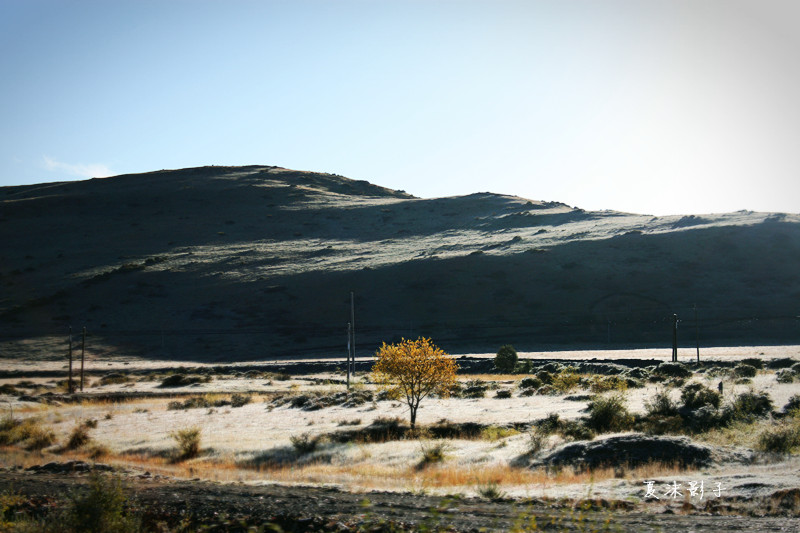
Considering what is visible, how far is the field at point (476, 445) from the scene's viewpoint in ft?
40.0

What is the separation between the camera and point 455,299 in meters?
78.2

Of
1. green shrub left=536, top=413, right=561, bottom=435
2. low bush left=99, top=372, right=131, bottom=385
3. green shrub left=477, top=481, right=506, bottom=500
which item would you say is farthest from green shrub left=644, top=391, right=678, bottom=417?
low bush left=99, top=372, right=131, bottom=385

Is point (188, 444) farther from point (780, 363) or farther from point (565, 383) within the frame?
point (780, 363)

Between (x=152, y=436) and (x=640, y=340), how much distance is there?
54.1 meters

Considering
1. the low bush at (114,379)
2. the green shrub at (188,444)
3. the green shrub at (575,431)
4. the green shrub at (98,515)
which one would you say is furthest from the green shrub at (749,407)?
the low bush at (114,379)

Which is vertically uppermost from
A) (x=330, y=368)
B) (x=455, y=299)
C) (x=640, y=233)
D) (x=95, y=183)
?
(x=95, y=183)

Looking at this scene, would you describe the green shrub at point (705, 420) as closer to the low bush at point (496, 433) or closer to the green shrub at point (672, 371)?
the low bush at point (496, 433)

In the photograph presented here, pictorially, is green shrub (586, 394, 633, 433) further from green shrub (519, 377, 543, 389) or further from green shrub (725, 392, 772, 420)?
green shrub (519, 377, 543, 389)

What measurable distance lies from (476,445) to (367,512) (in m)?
10.1

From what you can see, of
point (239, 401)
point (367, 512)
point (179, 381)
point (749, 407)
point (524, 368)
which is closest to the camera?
point (367, 512)

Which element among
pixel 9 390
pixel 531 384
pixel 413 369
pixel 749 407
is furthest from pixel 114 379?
pixel 749 407

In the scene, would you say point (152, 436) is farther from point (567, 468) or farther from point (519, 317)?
point (519, 317)

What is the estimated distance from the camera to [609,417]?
2123 centimetres

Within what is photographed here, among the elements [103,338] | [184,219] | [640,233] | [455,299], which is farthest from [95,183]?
[640,233]
